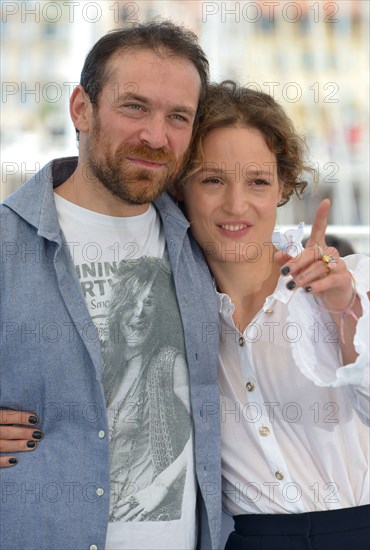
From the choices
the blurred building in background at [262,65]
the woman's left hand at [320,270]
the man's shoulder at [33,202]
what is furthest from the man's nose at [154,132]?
the blurred building in background at [262,65]

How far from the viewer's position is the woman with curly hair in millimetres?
1440

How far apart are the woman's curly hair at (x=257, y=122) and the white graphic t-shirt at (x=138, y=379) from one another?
0.24m

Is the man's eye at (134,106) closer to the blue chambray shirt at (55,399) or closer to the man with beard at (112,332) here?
the man with beard at (112,332)

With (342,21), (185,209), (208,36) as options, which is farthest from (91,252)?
(342,21)

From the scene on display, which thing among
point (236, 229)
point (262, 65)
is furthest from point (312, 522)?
point (262, 65)

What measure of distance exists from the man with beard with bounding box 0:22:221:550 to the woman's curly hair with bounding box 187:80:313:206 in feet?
0.14

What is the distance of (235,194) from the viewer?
1.56m

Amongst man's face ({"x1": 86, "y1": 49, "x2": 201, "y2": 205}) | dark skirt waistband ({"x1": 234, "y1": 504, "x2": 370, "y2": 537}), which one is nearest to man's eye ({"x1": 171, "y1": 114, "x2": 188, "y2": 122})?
man's face ({"x1": 86, "y1": 49, "x2": 201, "y2": 205})

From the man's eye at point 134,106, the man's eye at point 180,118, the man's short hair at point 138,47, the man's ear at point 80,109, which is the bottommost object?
the man's eye at point 180,118

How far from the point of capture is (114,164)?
1521 millimetres

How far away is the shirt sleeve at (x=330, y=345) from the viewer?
141 centimetres

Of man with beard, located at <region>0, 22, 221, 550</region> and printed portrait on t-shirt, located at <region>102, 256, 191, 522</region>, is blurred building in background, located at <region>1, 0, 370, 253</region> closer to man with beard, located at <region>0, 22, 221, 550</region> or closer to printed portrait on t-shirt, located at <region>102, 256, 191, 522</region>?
man with beard, located at <region>0, 22, 221, 550</region>

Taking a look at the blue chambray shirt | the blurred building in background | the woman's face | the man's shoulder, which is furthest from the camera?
the blurred building in background

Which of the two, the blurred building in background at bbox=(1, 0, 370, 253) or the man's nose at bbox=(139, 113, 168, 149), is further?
the blurred building in background at bbox=(1, 0, 370, 253)
